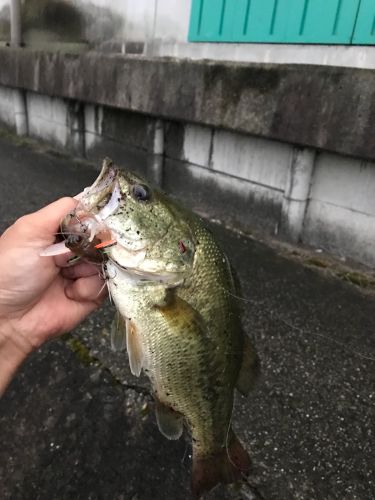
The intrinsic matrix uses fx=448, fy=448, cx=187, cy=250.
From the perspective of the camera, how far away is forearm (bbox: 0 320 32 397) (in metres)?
2.16

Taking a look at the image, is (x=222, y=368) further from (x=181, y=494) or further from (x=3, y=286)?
(x=3, y=286)

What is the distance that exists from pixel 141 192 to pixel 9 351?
1.14 m

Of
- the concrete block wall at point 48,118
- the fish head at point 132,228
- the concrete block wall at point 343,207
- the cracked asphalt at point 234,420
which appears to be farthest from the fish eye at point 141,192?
the concrete block wall at point 48,118

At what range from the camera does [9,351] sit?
2197mm

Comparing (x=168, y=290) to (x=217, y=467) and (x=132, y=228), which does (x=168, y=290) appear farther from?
(x=217, y=467)

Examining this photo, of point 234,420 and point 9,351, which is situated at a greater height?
point 9,351

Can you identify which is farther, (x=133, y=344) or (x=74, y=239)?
(x=133, y=344)

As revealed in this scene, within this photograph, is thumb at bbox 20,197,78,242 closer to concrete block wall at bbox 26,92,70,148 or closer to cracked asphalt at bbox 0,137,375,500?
cracked asphalt at bbox 0,137,375,500

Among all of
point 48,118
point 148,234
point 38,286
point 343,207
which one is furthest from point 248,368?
point 48,118

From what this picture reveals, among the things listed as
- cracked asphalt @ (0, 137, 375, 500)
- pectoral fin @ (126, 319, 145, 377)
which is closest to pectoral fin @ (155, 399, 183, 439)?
pectoral fin @ (126, 319, 145, 377)

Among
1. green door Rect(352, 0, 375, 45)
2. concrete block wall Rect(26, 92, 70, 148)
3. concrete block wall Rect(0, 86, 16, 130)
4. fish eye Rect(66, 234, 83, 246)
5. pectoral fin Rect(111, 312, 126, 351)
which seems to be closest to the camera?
fish eye Rect(66, 234, 83, 246)

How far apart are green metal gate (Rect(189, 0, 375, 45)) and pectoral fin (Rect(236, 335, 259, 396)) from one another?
2883 mm

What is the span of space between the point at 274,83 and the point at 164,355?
3.00 meters

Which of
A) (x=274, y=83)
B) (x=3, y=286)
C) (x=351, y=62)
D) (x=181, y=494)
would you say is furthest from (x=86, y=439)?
(x=351, y=62)
